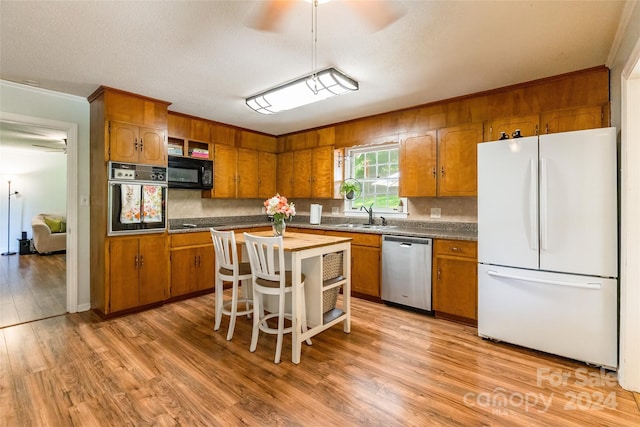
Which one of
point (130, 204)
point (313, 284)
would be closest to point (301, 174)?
point (130, 204)

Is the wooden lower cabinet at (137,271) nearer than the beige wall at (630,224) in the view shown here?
No

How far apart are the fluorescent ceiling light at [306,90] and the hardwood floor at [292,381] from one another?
225 cm

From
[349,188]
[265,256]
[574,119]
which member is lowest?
[265,256]

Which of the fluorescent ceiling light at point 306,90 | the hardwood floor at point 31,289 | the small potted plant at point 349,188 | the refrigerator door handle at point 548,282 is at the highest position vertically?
the fluorescent ceiling light at point 306,90

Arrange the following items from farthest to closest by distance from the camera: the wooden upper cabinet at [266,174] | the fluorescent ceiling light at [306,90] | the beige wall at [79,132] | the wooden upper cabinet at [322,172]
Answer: the wooden upper cabinet at [266,174], the wooden upper cabinet at [322,172], the beige wall at [79,132], the fluorescent ceiling light at [306,90]

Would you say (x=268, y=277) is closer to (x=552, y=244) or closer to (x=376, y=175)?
(x=552, y=244)

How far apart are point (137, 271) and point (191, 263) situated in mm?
637

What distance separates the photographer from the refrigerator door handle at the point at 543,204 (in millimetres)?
2361

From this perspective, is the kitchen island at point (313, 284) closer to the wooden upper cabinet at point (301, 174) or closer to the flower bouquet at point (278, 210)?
the flower bouquet at point (278, 210)

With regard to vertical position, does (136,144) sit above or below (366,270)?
above

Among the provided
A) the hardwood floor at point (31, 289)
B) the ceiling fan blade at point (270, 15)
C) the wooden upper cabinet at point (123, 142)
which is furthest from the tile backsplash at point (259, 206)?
the ceiling fan blade at point (270, 15)

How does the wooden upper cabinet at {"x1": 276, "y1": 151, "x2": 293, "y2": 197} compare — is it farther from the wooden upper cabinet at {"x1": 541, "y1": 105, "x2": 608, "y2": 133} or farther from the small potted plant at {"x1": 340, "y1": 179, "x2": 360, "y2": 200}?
the wooden upper cabinet at {"x1": 541, "y1": 105, "x2": 608, "y2": 133}

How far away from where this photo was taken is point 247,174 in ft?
16.1

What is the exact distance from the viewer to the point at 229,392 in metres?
1.95
